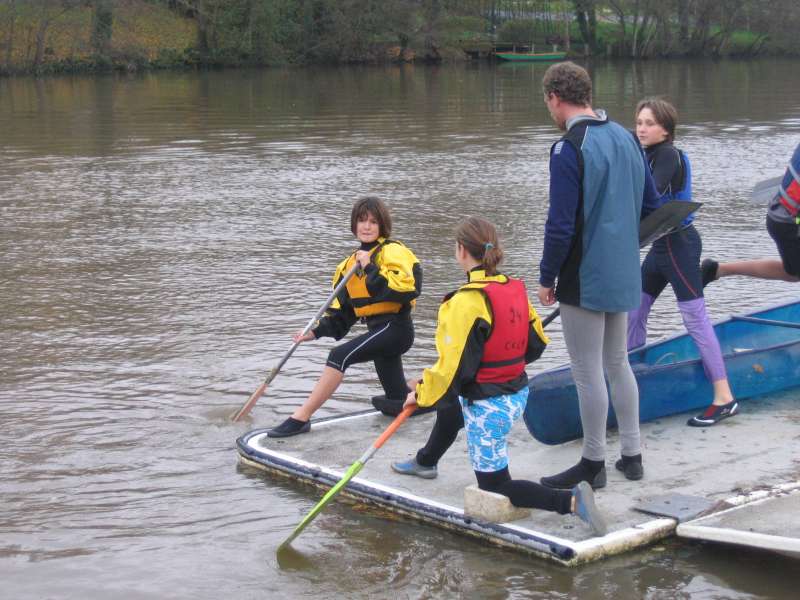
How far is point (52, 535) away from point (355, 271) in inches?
77.5

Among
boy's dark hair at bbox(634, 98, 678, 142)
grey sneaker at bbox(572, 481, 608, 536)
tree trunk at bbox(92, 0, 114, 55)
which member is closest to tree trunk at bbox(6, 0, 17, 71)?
tree trunk at bbox(92, 0, 114, 55)

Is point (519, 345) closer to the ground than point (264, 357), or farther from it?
farther from it

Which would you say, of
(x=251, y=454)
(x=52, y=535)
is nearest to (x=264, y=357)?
(x=251, y=454)

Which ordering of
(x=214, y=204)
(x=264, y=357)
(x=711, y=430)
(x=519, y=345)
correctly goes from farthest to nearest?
(x=214, y=204), (x=264, y=357), (x=711, y=430), (x=519, y=345)

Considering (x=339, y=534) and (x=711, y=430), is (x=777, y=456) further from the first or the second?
Result: (x=339, y=534)

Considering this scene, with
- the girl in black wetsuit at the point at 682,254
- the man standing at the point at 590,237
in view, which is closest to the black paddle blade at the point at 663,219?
the man standing at the point at 590,237

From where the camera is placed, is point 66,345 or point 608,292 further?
point 66,345

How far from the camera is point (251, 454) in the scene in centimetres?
594

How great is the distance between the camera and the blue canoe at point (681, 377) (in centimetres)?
567

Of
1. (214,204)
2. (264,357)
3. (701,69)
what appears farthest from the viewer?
(701,69)

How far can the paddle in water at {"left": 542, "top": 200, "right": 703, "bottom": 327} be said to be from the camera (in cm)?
540

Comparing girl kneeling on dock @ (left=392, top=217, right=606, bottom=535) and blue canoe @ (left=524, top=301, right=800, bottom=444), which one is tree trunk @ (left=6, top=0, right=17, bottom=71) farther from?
girl kneeling on dock @ (left=392, top=217, right=606, bottom=535)

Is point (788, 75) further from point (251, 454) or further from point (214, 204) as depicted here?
point (251, 454)

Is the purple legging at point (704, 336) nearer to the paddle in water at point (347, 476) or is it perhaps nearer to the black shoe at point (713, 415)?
the black shoe at point (713, 415)
